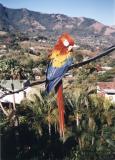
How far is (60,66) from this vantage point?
501cm

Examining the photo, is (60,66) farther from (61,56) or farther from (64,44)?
(64,44)

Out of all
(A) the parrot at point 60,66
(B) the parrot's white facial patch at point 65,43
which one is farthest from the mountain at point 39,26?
(B) the parrot's white facial patch at point 65,43

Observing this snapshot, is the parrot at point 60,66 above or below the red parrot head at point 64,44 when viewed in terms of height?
below

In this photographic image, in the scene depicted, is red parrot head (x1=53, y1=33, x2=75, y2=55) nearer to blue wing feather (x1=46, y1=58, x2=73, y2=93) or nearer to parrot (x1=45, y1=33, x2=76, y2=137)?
parrot (x1=45, y1=33, x2=76, y2=137)

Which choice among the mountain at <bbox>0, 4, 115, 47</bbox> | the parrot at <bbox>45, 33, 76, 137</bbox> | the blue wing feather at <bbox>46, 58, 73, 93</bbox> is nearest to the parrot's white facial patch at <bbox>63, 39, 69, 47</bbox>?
the parrot at <bbox>45, 33, 76, 137</bbox>

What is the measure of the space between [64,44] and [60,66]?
16.6 inches

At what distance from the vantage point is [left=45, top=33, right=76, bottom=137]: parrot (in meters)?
4.38

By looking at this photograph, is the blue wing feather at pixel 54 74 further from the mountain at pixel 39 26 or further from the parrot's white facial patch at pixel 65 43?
the mountain at pixel 39 26

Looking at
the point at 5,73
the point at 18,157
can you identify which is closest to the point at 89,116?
the point at 18,157

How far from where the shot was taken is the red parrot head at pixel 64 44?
451 centimetres

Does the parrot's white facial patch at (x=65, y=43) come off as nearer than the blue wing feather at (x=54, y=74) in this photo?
No

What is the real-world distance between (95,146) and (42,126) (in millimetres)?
3670

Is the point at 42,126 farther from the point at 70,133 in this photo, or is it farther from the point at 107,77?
the point at 107,77

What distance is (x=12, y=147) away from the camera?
54.6 ft
